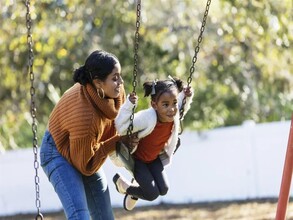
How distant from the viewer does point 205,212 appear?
32.4 feet

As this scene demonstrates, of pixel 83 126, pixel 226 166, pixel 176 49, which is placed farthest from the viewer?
pixel 176 49

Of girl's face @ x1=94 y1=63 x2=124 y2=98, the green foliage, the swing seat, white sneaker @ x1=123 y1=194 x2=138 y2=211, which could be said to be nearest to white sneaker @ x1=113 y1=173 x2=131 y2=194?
white sneaker @ x1=123 y1=194 x2=138 y2=211

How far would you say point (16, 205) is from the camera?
11.3 meters

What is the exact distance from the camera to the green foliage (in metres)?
10.1

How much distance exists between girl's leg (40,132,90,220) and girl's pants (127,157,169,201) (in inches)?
16.6

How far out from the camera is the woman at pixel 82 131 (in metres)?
4.21

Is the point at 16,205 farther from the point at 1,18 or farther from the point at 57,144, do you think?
the point at 57,144

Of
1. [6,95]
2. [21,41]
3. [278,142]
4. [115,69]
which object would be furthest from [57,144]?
[6,95]

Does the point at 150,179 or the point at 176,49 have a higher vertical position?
the point at 176,49

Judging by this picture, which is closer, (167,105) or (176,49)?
(167,105)

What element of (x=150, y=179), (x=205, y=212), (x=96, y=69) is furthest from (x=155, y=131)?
(x=205, y=212)

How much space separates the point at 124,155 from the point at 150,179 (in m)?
0.27

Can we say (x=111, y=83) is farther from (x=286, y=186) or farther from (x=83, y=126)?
(x=286, y=186)

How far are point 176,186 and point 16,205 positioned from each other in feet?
7.51
